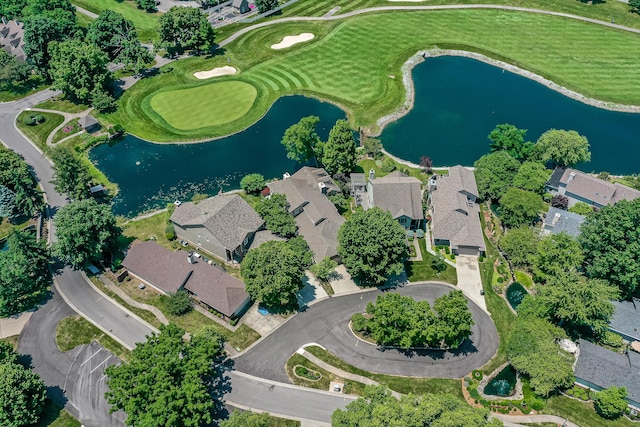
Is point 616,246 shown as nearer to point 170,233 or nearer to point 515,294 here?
point 515,294

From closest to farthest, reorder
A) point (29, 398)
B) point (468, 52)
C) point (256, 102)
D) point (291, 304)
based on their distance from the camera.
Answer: point (29, 398) → point (291, 304) → point (256, 102) → point (468, 52)

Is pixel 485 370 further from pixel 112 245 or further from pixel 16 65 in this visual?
Answer: pixel 16 65

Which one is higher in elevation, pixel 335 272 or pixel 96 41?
pixel 96 41

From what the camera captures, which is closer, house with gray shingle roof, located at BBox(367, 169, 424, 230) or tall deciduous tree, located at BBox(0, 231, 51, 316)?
tall deciduous tree, located at BBox(0, 231, 51, 316)

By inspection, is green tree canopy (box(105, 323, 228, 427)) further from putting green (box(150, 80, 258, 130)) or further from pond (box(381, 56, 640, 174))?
putting green (box(150, 80, 258, 130))

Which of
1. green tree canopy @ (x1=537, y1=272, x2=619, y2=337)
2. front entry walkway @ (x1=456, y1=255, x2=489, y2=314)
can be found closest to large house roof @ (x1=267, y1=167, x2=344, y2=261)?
front entry walkway @ (x1=456, y1=255, x2=489, y2=314)

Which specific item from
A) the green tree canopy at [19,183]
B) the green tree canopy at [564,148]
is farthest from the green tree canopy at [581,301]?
the green tree canopy at [19,183]

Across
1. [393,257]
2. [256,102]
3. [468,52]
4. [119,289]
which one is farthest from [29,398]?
[468,52]


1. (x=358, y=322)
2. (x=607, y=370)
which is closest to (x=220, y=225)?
→ (x=358, y=322)
